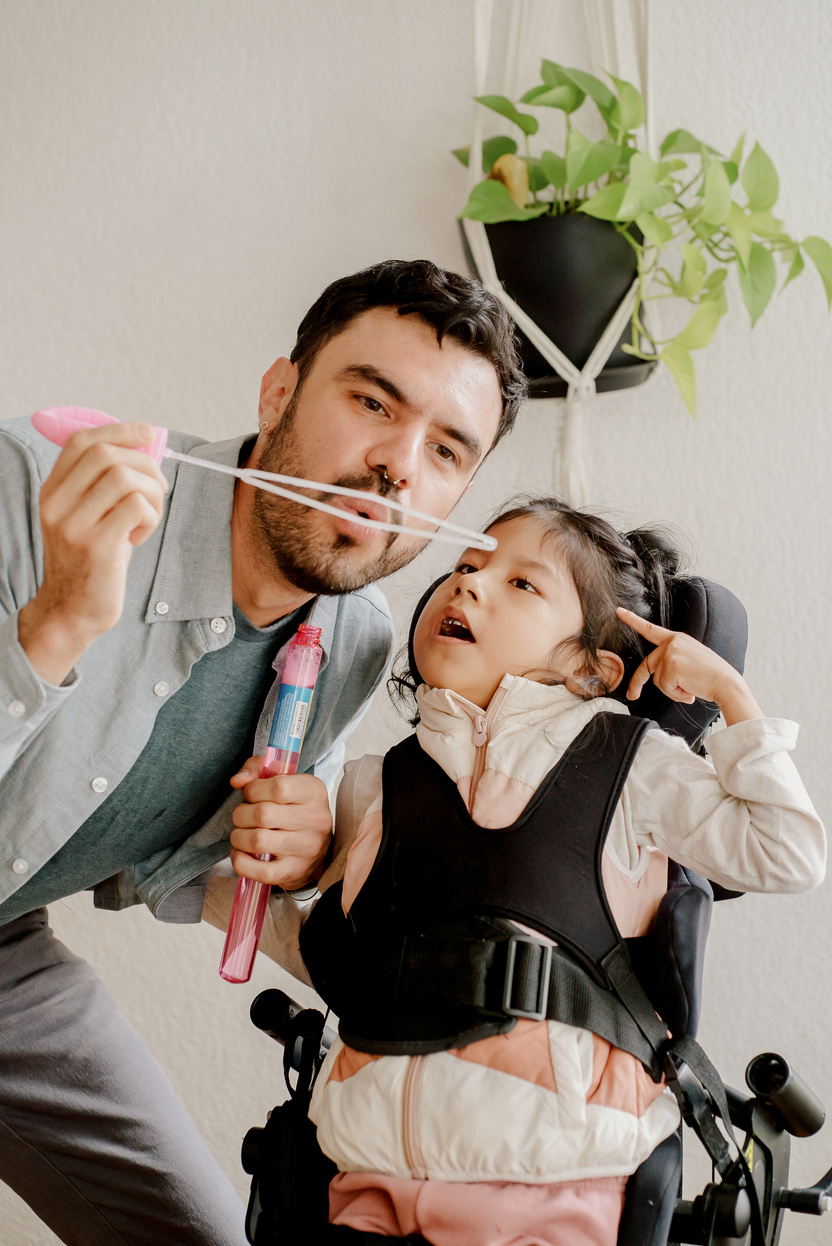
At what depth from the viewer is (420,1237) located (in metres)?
0.81

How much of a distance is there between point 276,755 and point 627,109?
1115mm

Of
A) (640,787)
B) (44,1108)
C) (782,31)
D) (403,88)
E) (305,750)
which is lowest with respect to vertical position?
(44,1108)

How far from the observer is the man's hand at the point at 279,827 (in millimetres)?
1029

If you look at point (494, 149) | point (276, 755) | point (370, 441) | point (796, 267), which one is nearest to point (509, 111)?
point (494, 149)

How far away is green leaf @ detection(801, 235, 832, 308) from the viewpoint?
145 centimetres

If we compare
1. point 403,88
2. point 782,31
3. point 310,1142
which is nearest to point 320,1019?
point 310,1142

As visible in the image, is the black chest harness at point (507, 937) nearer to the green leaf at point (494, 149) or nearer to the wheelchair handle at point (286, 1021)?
the wheelchair handle at point (286, 1021)

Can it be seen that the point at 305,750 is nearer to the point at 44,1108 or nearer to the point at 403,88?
the point at 44,1108

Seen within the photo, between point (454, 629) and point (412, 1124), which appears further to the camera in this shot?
point (454, 629)

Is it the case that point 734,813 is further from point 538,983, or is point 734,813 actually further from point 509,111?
point 509,111

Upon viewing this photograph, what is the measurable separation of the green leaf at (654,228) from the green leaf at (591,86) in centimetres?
19

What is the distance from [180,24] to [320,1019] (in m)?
1.68

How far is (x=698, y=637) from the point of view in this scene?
1069mm

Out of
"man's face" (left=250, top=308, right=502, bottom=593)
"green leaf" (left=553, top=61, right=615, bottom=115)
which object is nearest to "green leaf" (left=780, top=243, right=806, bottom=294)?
"green leaf" (left=553, top=61, right=615, bottom=115)
